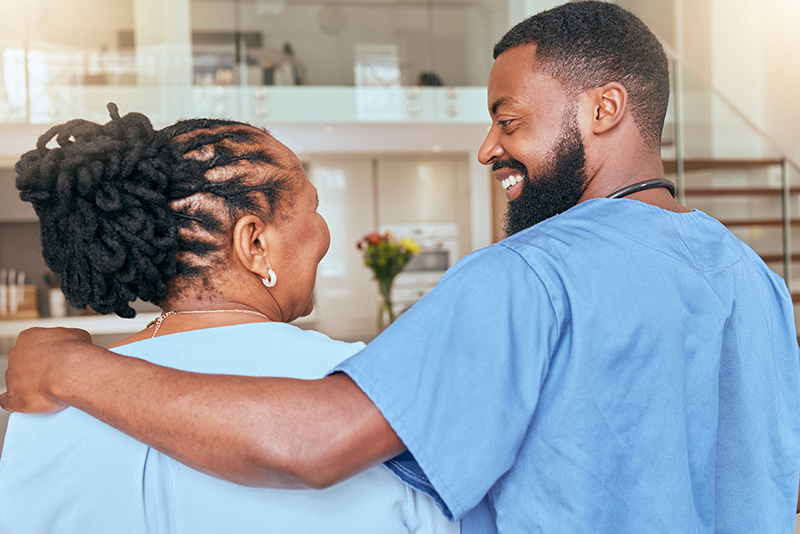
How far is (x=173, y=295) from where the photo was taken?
757mm

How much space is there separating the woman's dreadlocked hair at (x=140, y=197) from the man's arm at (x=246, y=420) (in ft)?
0.48

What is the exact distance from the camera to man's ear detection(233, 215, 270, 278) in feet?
2.42

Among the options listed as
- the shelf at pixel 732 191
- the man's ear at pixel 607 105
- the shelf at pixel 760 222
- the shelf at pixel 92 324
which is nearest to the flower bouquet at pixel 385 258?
the shelf at pixel 92 324

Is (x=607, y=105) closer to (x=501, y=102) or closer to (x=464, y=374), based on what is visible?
(x=501, y=102)

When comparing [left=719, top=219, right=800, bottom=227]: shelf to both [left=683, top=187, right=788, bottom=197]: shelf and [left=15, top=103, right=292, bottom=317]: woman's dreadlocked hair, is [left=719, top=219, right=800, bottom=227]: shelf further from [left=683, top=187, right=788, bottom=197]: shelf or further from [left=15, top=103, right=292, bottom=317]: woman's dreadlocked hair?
[left=15, top=103, right=292, bottom=317]: woman's dreadlocked hair

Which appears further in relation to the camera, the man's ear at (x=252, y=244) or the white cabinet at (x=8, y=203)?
the white cabinet at (x=8, y=203)

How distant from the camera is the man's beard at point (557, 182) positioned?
0.78 meters

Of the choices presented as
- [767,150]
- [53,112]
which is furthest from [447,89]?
[53,112]

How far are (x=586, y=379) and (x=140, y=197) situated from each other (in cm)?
50

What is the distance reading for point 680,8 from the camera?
17.5 ft

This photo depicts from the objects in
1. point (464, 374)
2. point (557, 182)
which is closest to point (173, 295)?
point (464, 374)

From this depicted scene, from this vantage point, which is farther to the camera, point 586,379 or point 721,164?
point 721,164

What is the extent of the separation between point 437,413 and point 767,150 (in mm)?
4671

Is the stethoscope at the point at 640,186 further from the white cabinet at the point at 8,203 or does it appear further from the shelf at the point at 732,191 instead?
the white cabinet at the point at 8,203
